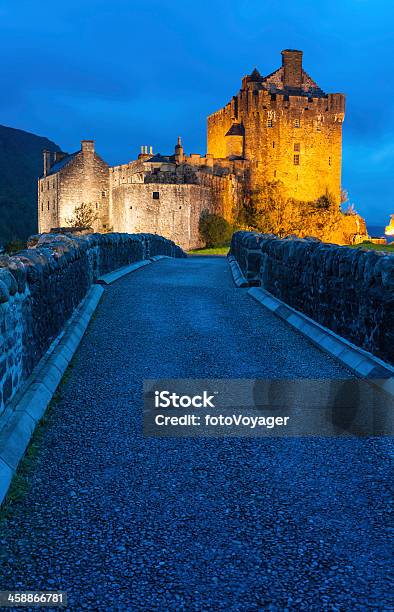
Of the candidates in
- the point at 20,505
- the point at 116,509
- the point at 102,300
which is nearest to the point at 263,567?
the point at 116,509

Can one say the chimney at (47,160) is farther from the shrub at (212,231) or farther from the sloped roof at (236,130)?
the shrub at (212,231)

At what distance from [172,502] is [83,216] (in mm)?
70075

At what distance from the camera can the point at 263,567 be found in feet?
10.3

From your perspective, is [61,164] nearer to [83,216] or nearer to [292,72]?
[83,216]

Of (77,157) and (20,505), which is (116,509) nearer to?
(20,505)

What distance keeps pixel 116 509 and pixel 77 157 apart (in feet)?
236

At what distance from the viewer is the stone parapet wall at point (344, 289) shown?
253 inches

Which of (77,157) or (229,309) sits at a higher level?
(77,157)

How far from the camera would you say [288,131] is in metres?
76.5

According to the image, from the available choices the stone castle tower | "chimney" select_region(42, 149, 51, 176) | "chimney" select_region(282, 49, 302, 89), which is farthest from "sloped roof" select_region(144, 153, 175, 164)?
"chimney" select_region(282, 49, 302, 89)

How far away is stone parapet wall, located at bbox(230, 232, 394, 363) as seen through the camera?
6.44 metres

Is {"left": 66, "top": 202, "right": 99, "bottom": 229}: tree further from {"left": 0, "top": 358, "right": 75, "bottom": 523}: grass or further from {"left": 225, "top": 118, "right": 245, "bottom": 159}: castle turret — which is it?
{"left": 0, "top": 358, "right": 75, "bottom": 523}: grass

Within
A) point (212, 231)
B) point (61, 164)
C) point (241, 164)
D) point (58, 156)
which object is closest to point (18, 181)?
point (58, 156)

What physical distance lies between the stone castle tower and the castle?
12cm
